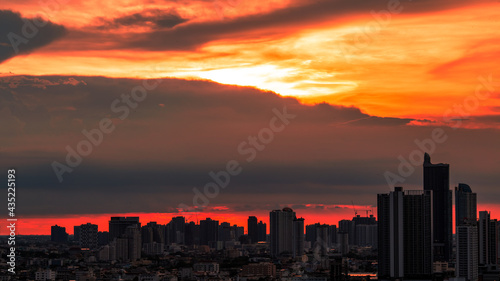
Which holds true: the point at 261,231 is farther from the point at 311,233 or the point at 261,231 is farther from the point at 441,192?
Answer: the point at 441,192

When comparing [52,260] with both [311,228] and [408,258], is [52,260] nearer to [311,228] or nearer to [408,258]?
[408,258]

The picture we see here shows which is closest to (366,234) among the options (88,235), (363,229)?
(363,229)

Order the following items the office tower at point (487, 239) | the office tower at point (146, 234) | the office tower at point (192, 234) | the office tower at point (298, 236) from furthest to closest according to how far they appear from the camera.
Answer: the office tower at point (192, 234), the office tower at point (146, 234), the office tower at point (298, 236), the office tower at point (487, 239)

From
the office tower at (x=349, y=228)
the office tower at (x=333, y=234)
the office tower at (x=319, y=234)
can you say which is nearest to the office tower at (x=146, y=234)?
the office tower at (x=319, y=234)

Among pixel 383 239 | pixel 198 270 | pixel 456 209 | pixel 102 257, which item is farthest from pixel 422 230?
pixel 102 257

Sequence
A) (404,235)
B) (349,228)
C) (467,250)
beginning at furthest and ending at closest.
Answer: (349,228)
(404,235)
(467,250)

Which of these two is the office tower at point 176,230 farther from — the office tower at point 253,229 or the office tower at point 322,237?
the office tower at point 322,237
